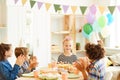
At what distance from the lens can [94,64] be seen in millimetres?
2404

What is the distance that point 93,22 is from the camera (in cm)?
539

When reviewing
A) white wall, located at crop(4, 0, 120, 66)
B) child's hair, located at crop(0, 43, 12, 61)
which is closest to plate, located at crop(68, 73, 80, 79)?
child's hair, located at crop(0, 43, 12, 61)

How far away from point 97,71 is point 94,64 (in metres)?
0.08

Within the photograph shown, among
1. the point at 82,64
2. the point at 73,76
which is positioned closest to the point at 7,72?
the point at 73,76

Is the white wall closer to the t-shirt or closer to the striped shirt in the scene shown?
the t-shirt

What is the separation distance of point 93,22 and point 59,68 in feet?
8.82

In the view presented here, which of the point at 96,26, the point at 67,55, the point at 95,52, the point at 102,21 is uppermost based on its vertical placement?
the point at 102,21

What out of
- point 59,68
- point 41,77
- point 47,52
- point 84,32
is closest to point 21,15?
point 47,52

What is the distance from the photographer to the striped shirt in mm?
2371

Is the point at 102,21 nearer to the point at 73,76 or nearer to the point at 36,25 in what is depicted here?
the point at 36,25

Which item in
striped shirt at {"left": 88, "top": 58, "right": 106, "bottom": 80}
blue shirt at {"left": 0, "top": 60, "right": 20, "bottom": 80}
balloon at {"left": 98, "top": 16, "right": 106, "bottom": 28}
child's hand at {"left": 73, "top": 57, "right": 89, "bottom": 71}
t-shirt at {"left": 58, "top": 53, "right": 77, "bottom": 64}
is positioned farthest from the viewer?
balloon at {"left": 98, "top": 16, "right": 106, "bottom": 28}

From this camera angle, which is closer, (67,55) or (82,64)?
(82,64)

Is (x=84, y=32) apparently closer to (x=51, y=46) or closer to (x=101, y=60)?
(x=51, y=46)

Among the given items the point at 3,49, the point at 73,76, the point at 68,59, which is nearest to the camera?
the point at 73,76
